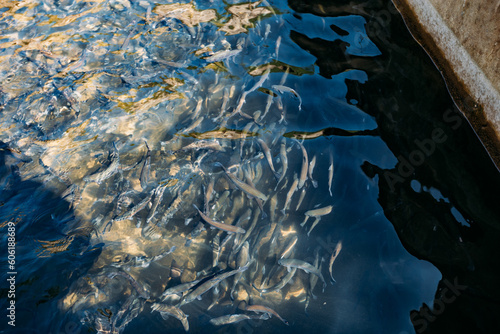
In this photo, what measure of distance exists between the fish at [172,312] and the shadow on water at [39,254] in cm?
75

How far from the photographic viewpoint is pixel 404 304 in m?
3.46

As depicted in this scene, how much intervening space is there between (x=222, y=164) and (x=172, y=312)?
181 centimetres

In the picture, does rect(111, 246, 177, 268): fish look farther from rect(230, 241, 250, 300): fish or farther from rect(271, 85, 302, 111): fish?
rect(271, 85, 302, 111): fish

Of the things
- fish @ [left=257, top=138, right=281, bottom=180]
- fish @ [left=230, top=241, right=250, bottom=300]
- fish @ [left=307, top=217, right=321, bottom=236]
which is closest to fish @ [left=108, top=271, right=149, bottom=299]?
fish @ [left=230, top=241, right=250, bottom=300]

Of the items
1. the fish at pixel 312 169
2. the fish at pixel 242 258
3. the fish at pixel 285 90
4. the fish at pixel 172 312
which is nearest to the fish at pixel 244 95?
the fish at pixel 285 90

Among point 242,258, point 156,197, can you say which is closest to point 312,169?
point 242,258

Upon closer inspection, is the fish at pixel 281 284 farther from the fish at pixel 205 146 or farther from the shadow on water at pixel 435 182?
the fish at pixel 205 146

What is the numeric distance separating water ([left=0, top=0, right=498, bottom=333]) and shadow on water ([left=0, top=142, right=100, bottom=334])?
2 cm

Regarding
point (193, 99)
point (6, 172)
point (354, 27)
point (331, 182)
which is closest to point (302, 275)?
point (331, 182)

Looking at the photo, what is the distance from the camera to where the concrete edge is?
171 inches

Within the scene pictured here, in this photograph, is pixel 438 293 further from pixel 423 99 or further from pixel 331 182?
pixel 423 99

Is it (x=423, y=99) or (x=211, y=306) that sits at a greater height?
(x=423, y=99)

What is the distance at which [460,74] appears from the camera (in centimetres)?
496

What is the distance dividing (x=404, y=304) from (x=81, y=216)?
3541mm
